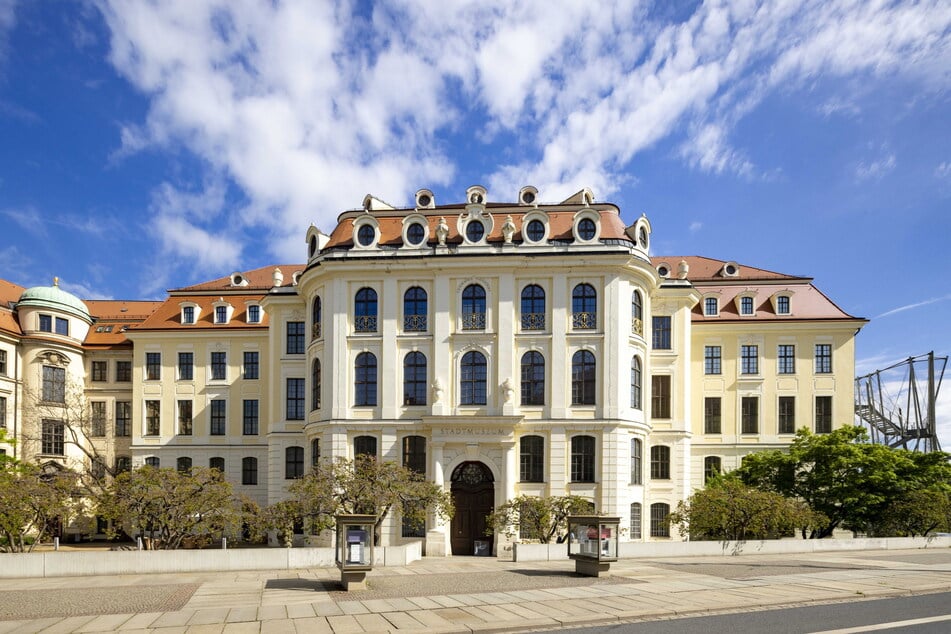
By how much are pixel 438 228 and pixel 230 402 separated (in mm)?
18712

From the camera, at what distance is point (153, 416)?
48.2 meters

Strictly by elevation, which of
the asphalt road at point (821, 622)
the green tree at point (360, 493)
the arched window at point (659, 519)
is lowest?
the arched window at point (659, 519)

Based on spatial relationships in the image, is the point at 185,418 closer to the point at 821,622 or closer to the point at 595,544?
the point at 595,544

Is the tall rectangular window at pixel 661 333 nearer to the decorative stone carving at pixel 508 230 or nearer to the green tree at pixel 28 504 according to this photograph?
the decorative stone carving at pixel 508 230

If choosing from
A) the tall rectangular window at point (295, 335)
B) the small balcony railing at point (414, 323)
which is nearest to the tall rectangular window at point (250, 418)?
the tall rectangular window at point (295, 335)

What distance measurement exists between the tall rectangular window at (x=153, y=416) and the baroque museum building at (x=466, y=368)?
173 mm

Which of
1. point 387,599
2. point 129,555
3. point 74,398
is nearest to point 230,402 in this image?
point 74,398

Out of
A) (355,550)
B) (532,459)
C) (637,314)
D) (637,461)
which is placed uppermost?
(637,314)

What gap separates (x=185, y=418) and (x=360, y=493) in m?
22.0

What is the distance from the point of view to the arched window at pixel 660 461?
40812 mm

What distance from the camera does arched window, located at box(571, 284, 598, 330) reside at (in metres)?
37.4

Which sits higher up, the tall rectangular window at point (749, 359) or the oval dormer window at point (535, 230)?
the oval dormer window at point (535, 230)

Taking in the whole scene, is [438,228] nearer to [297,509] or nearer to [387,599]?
[297,509]

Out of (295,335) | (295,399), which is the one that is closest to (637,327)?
(295,335)
